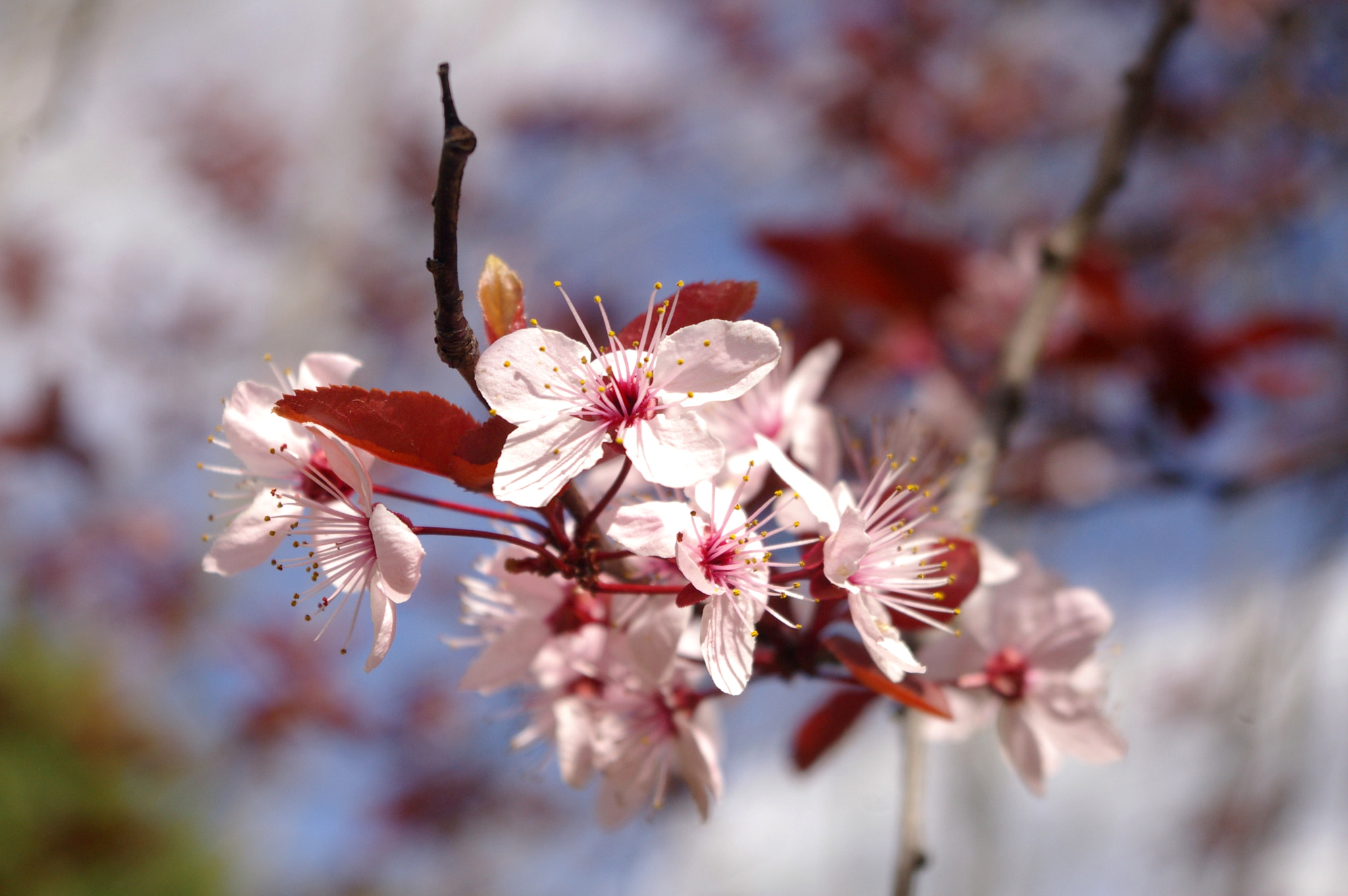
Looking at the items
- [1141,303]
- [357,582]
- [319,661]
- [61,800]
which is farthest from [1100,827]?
[61,800]

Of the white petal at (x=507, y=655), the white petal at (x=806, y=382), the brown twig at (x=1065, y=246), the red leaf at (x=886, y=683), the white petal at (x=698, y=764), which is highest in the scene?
the brown twig at (x=1065, y=246)

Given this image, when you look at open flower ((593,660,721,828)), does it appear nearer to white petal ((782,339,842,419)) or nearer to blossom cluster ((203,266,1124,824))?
blossom cluster ((203,266,1124,824))

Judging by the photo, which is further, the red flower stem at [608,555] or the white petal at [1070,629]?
the white petal at [1070,629]

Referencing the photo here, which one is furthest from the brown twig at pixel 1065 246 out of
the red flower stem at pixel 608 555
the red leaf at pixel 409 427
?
the red leaf at pixel 409 427

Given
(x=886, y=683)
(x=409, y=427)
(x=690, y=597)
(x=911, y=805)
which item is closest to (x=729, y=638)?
(x=690, y=597)

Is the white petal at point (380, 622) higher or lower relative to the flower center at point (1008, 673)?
lower

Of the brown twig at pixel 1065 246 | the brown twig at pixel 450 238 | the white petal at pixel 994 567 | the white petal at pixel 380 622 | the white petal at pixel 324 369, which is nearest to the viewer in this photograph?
the brown twig at pixel 450 238

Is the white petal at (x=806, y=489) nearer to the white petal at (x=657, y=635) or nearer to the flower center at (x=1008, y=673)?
the white petal at (x=657, y=635)

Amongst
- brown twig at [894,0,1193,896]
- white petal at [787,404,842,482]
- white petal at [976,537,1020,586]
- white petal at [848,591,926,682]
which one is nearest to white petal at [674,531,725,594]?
white petal at [848,591,926,682]

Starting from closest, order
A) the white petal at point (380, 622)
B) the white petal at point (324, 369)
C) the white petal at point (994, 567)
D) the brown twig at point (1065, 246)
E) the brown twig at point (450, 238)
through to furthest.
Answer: the brown twig at point (450, 238)
the white petal at point (380, 622)
the white petal at point (324, 369)
the white petal at point (994, 567)
the brown twig at point (1065, 246)
